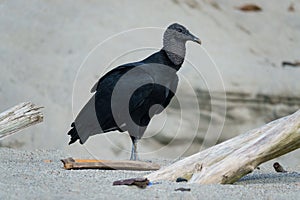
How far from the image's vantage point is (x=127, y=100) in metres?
5.02

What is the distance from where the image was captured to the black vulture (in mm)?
5008

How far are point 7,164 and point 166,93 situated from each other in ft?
4.53

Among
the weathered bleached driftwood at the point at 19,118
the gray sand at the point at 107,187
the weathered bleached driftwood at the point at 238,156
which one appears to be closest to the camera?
the gray sand at the point at 107,187

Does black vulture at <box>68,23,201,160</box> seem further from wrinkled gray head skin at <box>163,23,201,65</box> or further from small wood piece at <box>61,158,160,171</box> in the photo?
small wood piece at <box>61,158,160,171</box>

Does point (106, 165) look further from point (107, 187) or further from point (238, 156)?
point (238, 156)

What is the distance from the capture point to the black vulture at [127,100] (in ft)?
16.4

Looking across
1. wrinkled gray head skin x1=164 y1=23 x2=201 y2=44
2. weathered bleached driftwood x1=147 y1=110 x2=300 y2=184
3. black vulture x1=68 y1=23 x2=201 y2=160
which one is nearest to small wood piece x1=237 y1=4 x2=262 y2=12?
wrinkled gray head skin x1=164 y1=23 x2=201 y2=44

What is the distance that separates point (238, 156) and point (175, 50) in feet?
6.55

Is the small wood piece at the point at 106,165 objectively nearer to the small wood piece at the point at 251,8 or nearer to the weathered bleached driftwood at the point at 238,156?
the weathered bleached driftwood at the point at 238,156

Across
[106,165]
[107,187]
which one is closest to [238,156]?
[107,187]

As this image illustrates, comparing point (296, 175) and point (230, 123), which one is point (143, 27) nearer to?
point (230, 123)

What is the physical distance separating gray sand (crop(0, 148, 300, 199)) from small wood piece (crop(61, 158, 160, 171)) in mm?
74

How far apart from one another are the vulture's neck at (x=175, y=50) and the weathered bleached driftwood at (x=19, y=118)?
1409 mm

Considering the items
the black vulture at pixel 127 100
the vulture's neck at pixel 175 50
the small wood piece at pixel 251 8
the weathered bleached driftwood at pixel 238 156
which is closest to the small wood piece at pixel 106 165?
the weathered bleached driftwood at pixel 238 156
